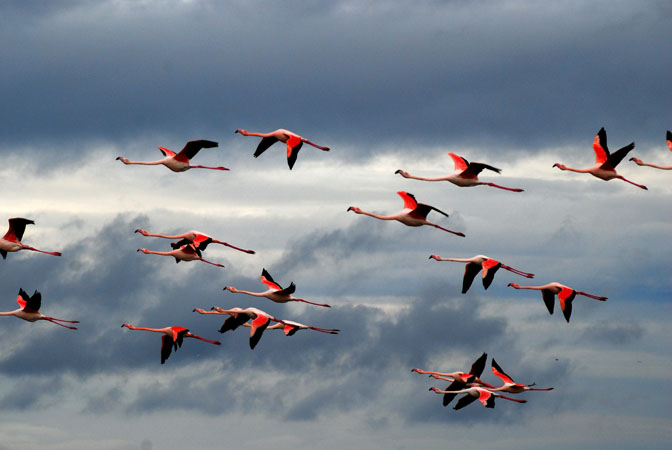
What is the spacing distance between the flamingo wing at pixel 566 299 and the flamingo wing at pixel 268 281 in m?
11.9

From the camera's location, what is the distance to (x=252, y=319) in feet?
178

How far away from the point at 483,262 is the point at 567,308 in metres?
3.83

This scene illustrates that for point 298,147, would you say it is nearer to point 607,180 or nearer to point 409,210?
point 409,210

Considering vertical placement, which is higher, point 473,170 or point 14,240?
point 473,170

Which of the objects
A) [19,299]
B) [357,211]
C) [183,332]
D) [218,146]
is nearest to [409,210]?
[357,211]

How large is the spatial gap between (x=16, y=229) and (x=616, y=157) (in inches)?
939

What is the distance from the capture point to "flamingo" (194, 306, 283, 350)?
52.1m

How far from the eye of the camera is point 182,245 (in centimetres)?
5888

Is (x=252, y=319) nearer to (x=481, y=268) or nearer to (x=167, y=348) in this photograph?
(x=167, y=348)

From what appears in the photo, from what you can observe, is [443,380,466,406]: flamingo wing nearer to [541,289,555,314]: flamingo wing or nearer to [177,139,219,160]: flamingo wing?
[541,289,555,314]: flamingo wing

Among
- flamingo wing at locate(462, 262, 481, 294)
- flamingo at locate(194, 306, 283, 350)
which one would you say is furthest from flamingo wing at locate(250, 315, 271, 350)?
flamingo wing at locate(462, 262, 481, 294)

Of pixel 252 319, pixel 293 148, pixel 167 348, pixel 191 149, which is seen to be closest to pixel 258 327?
pixel 252 319

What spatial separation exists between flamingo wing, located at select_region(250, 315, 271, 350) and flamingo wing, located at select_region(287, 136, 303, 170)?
6.30 meters

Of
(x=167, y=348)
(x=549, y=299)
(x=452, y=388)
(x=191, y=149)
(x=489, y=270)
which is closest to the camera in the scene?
(x=191, y=149)
